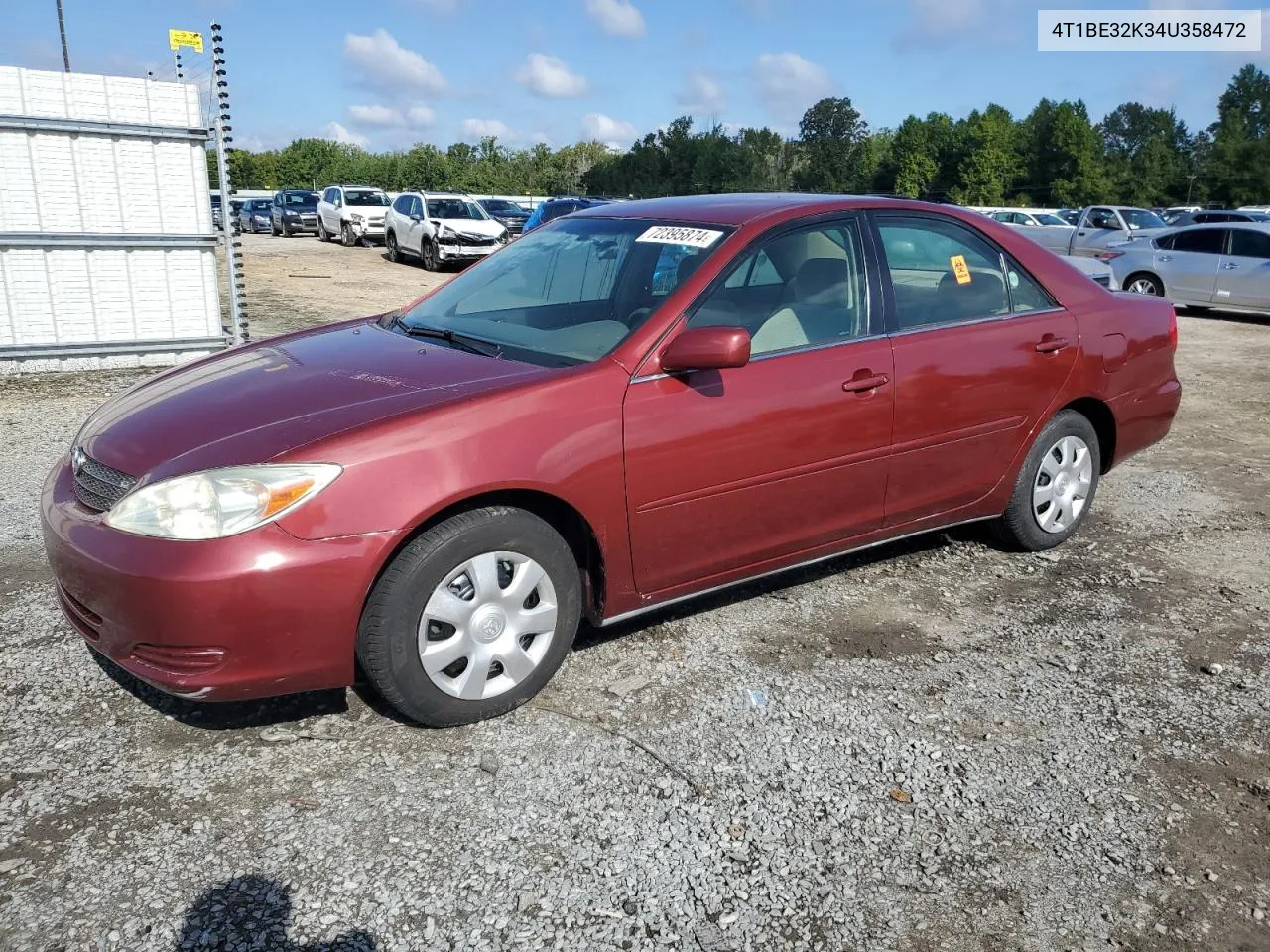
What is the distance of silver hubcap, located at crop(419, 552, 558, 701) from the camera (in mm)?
3080

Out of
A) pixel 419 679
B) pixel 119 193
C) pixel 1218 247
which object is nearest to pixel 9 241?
pixel 119 193

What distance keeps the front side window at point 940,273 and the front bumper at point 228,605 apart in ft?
7.99

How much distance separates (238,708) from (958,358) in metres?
3.08

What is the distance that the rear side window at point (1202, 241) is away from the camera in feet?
52.2

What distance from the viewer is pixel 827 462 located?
3852 mm

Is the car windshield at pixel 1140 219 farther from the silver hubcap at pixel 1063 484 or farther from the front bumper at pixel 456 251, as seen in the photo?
the silver hubcap at pixel 1063 484

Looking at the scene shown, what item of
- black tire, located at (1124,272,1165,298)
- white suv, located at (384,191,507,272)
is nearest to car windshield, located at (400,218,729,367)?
black tire, located at (1124,272,1165,298)

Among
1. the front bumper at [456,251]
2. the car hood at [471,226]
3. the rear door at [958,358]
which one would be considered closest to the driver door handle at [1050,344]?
the rear door at [958,358]

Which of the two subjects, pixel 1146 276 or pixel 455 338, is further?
pixel 1146 276

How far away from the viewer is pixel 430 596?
9.92ft

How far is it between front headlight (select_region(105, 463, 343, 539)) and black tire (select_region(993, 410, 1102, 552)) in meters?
3.23

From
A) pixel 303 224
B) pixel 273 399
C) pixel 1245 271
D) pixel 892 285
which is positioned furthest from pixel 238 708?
pixel 303 224

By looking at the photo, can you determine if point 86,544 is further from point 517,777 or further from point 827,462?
point 827,462

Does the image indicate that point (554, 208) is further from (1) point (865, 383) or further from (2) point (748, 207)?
(1) point (865, 383)
